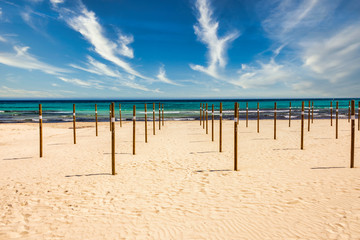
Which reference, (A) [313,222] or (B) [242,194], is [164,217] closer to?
(B) [242,194]

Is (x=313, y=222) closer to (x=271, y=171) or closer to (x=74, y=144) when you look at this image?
(x=271, y=171)

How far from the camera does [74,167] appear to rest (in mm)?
6707

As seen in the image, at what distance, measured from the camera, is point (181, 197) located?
4.44m

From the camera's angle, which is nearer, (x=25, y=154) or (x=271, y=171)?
(x=271, y=171)

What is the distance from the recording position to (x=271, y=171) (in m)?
6.11

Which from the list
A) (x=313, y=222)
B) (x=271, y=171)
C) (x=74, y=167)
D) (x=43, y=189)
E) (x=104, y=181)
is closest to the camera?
(x=313, y=222)

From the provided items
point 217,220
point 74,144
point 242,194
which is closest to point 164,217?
point 217,220

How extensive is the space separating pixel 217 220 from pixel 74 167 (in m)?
5.09

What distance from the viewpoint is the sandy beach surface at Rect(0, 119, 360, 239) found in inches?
129

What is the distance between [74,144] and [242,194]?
891 centimetres

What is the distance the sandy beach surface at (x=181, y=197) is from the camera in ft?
10.8

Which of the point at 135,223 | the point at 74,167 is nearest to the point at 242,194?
the point at 135,223

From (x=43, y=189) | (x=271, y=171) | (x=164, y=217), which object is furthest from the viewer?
(x=271, y=171)

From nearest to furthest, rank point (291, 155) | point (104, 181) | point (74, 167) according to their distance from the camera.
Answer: point (104, 181)
point (74, 167)
point (291, 155)
